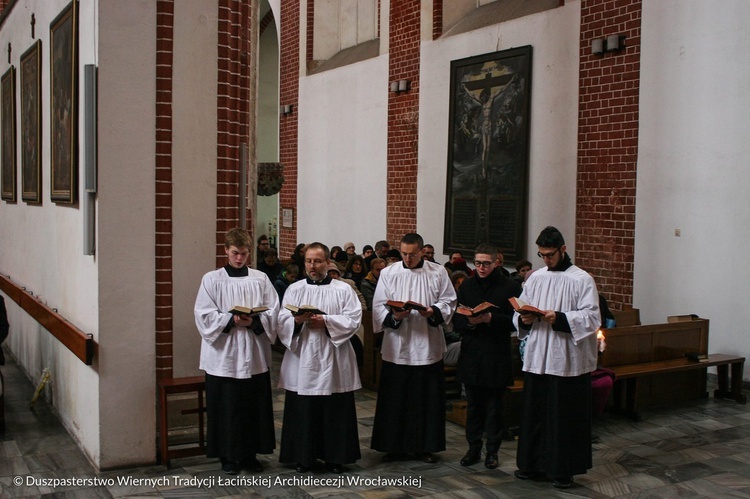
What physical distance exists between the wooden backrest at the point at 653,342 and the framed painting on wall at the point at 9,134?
7.87 m

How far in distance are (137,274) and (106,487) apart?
1601mm

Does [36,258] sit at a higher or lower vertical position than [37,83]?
lower

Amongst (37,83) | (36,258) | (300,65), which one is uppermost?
(300,65)

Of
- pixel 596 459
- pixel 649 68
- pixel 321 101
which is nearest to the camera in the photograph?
pixel 596 459

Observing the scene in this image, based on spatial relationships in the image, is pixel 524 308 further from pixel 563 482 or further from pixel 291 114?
pixel 291 114

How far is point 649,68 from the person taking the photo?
10484 mm

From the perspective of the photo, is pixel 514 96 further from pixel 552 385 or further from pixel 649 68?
pixel 552 385

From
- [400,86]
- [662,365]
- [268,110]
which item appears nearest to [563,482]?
[662,365]

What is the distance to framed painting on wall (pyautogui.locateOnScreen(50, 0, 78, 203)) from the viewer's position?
22.7ft

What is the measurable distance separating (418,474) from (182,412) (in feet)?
6.32

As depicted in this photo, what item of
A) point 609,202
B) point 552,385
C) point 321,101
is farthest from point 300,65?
point 552,385

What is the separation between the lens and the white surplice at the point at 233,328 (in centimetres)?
613

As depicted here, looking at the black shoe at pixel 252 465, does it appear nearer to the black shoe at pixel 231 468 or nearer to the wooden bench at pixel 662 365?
the black shoe at pixel 231 468

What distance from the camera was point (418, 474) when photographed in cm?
639
